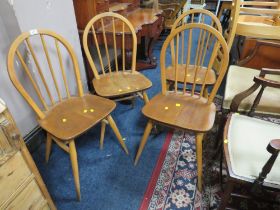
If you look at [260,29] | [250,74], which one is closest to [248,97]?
[250,74]

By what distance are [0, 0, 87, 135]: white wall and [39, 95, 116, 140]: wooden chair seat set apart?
32 cm

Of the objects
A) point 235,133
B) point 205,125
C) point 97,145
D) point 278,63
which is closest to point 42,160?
point 97,145

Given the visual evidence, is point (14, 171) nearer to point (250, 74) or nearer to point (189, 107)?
point (189, 107)

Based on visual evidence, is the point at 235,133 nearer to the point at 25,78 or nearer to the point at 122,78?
the point at 122,78

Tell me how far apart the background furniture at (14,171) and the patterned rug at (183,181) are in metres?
0.62

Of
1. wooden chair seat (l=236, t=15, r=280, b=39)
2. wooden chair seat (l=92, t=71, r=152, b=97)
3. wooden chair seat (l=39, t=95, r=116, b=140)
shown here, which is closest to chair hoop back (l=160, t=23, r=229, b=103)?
wooden chair seat (l=92, t=71, r=152, b=97)

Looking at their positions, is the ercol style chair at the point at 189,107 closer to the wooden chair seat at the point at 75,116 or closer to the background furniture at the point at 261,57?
the wooden chair seat at the point at 75,116

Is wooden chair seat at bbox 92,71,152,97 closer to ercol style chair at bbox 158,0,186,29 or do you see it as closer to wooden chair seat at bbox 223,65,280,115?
wooden chair seat at bbox 223,65,280,115

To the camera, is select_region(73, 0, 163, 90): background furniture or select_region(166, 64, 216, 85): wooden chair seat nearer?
select_region(166, 64, 216, 85): wooden chair seat

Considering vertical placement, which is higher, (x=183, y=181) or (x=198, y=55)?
(x=198, y=55)

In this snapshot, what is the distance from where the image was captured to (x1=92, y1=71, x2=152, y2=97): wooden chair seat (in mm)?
1428

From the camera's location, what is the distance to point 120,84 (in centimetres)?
152

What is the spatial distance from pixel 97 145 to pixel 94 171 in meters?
0.25

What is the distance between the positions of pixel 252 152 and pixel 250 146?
0.04m
